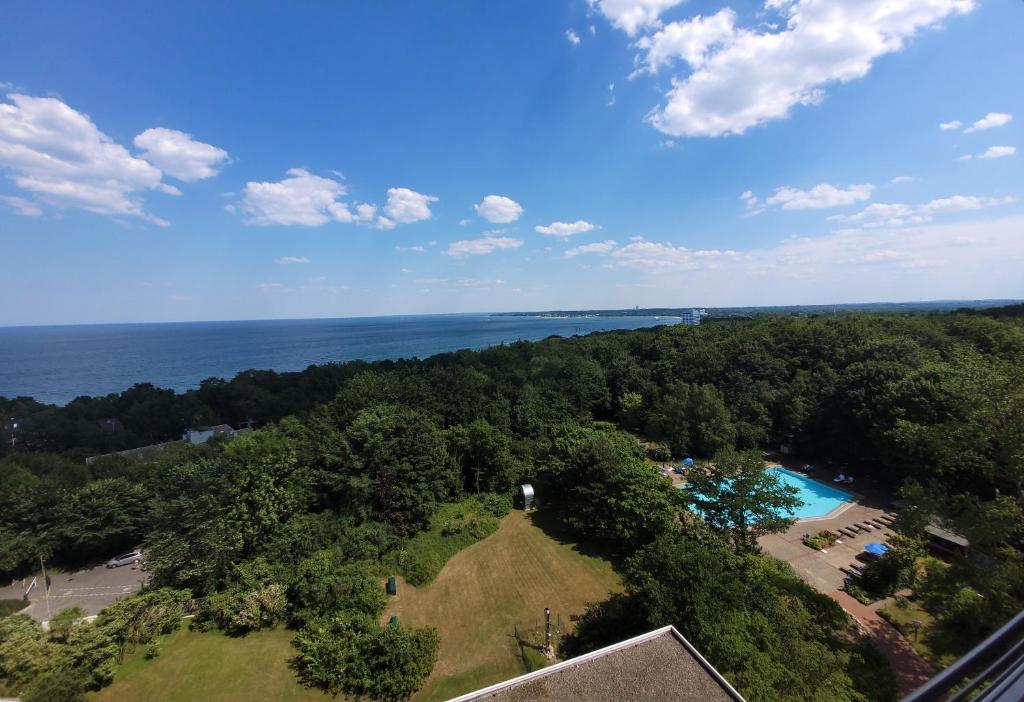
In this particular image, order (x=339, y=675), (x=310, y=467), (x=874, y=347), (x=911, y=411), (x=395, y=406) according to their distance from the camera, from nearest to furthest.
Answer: (x=339, y=675) < (x=310, y=467) < (x=911, y=411) < (x=395, y=406) < (x=874, y=347)

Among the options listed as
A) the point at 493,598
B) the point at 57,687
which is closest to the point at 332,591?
the point at 493,598

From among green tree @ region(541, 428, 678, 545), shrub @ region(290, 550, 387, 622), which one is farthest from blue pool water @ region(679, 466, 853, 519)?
A: shrub @ region(290, 550, 387, 622)

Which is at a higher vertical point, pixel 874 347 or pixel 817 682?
pixel 874 347

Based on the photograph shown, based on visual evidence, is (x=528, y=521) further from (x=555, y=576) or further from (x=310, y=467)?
(x=310, y=467)

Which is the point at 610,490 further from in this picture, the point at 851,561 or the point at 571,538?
the point at 851,561

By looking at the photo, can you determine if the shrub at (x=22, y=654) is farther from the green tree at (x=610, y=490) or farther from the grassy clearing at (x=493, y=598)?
the green tree at (x=610, y=490)

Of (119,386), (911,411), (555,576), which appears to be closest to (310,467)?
(555,576)
